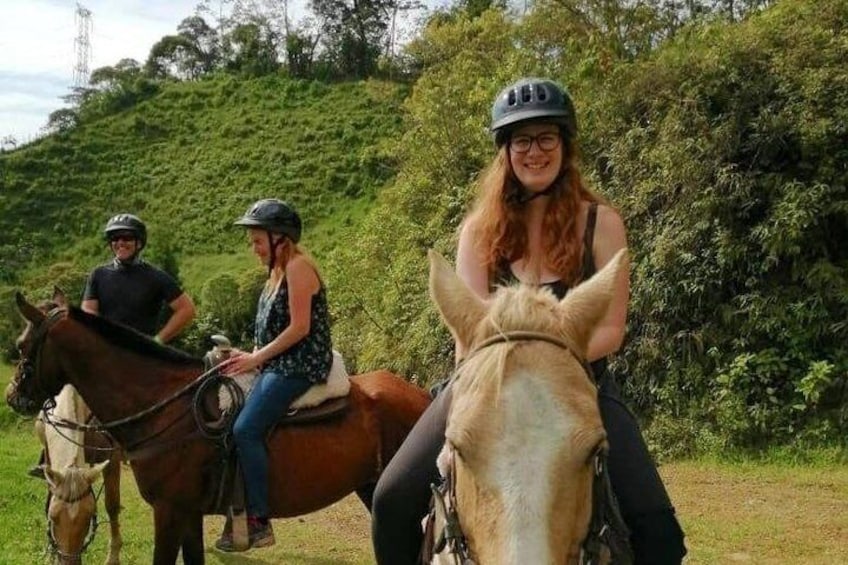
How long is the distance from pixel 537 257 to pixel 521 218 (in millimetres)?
167

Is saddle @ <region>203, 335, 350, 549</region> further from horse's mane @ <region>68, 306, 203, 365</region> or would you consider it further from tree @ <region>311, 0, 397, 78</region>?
tree @ <region>311, 0, 397, 78</region>

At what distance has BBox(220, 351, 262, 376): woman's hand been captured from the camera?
5.04m

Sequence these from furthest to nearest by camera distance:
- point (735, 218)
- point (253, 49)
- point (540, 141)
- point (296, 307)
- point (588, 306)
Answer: point (253, 49) → point (735, 218) → point (296, 307) → point (540, 141) → point (588, 306)

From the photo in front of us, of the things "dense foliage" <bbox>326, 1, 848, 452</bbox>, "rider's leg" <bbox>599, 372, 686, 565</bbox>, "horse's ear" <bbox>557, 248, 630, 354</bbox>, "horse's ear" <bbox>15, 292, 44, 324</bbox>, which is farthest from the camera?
"dense foliage" <bbox>326, 1, 848, 452</bbox>

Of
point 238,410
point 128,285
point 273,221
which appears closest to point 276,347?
point 238,410

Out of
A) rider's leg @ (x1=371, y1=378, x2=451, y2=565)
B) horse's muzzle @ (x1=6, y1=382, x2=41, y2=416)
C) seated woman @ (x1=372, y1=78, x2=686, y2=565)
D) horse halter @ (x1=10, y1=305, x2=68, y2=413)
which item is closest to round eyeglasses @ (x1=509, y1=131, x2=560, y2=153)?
seated woman @ (x1=372, y1=78, x2=686, y2=565)

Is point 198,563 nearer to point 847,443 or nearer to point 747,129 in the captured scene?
point 847,443

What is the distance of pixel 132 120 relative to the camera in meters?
46.2

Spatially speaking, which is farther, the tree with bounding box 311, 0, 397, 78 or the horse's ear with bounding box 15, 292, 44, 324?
the tree with bounding box 311, 0, 397, 78

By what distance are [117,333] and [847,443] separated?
7872 mm

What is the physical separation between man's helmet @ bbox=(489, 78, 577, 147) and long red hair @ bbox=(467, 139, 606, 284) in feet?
0.26

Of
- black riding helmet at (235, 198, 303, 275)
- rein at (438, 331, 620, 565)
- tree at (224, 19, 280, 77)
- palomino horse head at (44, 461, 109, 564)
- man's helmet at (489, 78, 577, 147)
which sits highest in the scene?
tree at (224, 19, 280, 77)

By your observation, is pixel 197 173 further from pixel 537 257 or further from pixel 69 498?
pixel 537 257

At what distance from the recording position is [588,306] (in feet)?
6.63
